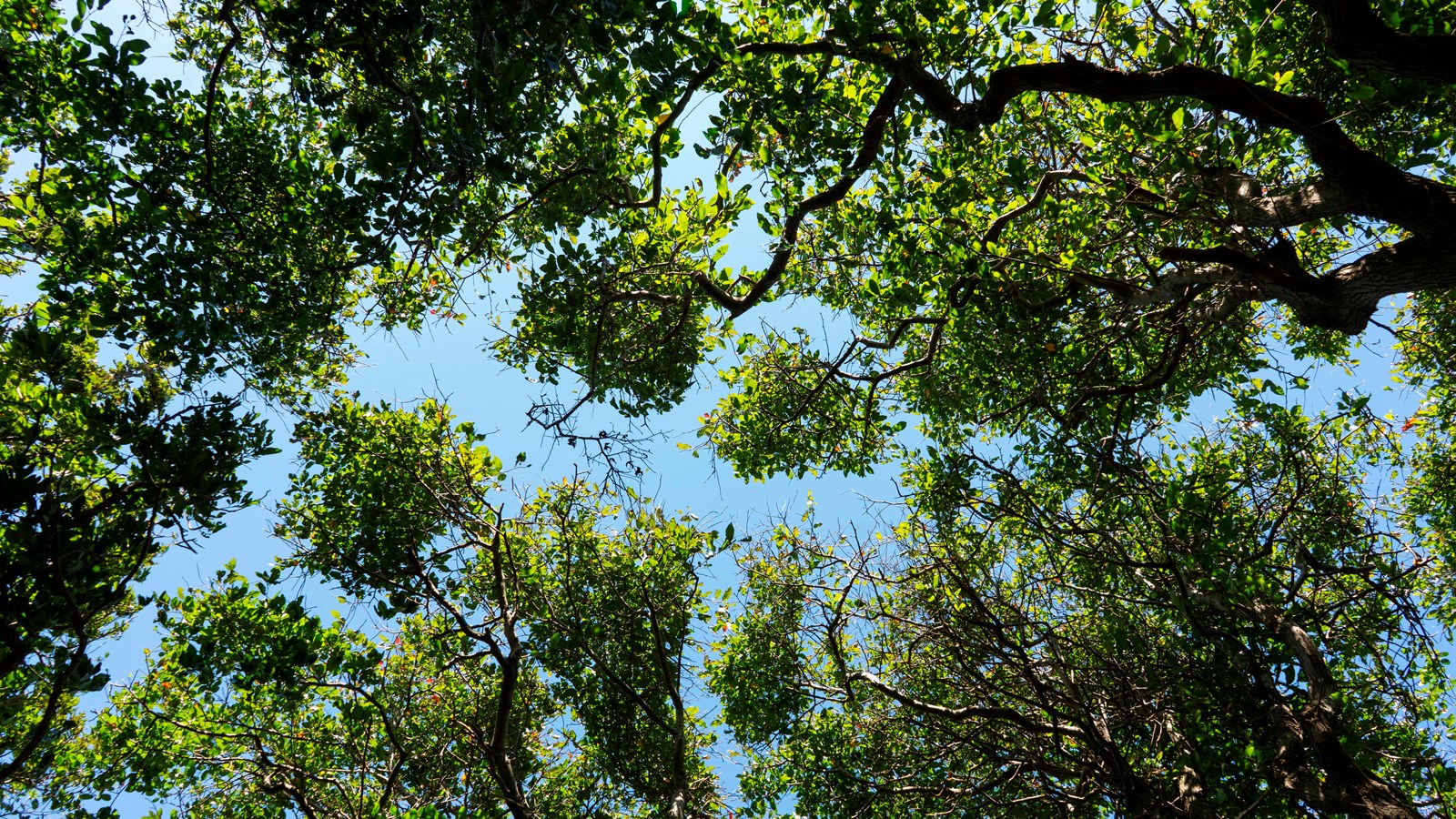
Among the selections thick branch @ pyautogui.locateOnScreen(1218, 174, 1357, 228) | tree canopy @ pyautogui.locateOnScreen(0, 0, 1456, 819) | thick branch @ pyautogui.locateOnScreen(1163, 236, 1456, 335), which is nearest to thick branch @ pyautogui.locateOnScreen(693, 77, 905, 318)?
tree canopy @ pyautogui.locateOnScreen(0, 0, 1456, 819)

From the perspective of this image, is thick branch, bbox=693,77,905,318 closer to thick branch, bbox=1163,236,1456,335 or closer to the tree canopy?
the tree canopy

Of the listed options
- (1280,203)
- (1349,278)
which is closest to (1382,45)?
(1280,203)

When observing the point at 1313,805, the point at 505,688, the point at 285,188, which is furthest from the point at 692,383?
the point at 1313,805

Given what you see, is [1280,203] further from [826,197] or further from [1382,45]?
[826,197]

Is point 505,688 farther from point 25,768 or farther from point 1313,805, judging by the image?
point 1313,805

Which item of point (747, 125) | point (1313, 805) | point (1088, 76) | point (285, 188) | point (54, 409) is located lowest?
point (1313, 805)

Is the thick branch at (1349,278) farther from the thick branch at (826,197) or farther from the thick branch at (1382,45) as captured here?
the thick branch at (826,197)

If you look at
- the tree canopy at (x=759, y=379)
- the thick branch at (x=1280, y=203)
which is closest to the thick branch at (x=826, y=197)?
the tree canopy at (x=759, y=379)

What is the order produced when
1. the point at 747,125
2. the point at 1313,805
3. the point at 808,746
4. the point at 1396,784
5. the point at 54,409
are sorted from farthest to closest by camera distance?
the point at 808,746 < the point at 1396,784 < the point at 1313,805 < the point at 747,125 < the point at 54,409

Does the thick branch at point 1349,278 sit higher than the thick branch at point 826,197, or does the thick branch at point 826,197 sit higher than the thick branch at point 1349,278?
the thick branch at point 826,197

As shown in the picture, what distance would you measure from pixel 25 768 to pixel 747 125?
1023cm

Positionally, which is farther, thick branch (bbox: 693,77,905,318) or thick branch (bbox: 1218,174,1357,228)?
thick branch (bbox: 693,77,905,318)

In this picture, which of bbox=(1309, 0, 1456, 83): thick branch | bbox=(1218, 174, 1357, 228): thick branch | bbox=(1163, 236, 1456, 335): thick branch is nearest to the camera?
bbox=(1309, 0, 1456, 83): thick branch

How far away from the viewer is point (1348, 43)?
4.16m
